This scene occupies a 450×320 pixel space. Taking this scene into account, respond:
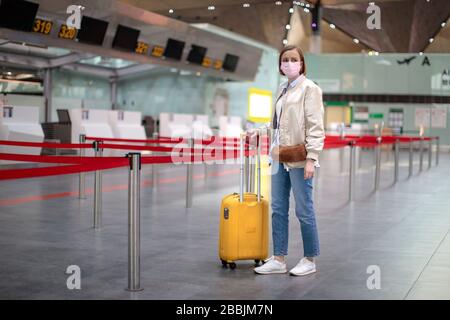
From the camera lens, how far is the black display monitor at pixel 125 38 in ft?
65.2

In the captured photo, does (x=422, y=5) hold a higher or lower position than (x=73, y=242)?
higher

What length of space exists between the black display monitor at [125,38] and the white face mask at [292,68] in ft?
51.2

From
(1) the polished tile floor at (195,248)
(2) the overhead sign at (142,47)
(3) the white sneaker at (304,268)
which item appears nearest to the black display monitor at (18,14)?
(2) the overhead sign at (142,47)

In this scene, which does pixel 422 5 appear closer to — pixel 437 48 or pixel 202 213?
pixel 437 48

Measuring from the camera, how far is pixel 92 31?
61.6 ft

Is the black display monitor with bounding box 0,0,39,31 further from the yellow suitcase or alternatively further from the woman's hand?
the woman's hand

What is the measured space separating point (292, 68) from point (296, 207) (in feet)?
3.69

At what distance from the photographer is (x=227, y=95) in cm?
3150

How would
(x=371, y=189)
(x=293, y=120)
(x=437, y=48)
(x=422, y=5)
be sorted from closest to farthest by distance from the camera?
1. (x=293, y=120)
2. (x=371, y=189)
3. (x=422, y=5)
4. (x=437, y=48)

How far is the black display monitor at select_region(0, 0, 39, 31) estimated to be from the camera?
49.9 feet

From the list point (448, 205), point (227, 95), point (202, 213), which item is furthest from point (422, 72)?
point (202, 213)

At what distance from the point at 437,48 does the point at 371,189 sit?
1308cm

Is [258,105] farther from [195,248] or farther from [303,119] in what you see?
[303,119]

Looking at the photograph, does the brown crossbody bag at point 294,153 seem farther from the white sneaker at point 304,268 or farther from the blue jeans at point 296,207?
the white sneaker at point 304,268
